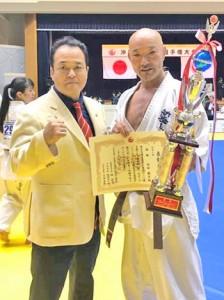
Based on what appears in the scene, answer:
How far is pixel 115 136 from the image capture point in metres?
1.67

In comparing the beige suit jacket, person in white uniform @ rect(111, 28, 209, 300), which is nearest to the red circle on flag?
person in white uniform @ rect(111, 28, 209, 300)

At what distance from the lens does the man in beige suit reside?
1.63m

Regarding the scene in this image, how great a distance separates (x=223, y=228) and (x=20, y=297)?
1.81 meters

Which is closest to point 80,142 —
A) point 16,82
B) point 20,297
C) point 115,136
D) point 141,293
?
point 115,136

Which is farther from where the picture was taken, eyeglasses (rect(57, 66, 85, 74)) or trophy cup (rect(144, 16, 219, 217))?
eyeglasses (rect(57, 66, 85, 74))

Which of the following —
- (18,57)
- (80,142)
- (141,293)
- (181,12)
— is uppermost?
(181,12)

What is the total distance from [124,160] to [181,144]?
367 millimetres

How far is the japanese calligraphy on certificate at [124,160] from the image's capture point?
166 cm

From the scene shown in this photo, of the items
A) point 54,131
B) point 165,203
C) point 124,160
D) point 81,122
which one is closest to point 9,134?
point 81,122

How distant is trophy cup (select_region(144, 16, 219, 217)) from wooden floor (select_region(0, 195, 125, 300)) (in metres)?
1.22

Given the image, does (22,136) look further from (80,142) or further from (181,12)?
(181,12)

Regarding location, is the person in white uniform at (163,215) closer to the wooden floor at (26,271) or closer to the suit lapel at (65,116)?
the suit lapel at (65,116)

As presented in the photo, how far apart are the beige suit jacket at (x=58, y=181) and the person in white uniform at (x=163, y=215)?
0.21m

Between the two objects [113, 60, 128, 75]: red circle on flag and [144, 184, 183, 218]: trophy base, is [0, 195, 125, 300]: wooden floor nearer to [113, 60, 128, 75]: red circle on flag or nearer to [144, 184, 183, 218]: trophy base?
[144, 184, 183, 218]: trophy base
